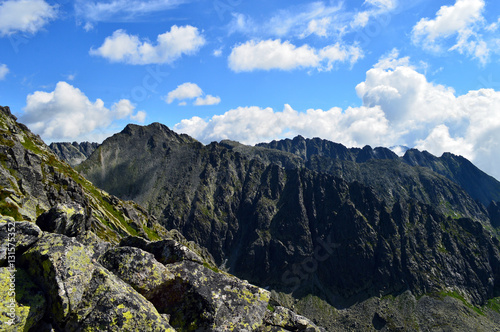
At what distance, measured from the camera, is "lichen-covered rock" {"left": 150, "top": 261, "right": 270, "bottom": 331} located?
14.8m

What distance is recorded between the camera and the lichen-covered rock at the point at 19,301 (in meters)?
11.1

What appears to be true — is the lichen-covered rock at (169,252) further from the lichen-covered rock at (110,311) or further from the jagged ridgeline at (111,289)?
the lichen-covered rock at (110,311)

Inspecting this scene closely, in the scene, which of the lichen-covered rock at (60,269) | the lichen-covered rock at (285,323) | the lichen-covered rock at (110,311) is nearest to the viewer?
the lichen-covered rock at (110,311)

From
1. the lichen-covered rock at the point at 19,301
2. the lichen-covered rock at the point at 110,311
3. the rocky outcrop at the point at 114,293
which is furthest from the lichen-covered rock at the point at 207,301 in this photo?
the lichen-covered rock at the point at 19,301

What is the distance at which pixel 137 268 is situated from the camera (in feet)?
52.4

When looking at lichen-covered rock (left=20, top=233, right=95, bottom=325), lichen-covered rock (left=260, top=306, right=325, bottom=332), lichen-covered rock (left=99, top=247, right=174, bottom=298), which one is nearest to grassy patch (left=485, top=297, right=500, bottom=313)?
lichen-covered rock (left=260, top=306, right=325, bottom=332)

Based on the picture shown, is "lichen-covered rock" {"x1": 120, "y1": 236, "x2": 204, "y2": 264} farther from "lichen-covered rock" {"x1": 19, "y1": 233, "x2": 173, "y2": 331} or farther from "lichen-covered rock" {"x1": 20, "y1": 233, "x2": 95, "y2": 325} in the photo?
"lichen-covered rock" {"x1": 20, "y1": 233, "x2": 95, "y2": 325}

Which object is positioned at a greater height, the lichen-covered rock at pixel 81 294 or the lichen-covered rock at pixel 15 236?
the lichen-covered rock at pixel 15 236

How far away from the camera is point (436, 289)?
646ft

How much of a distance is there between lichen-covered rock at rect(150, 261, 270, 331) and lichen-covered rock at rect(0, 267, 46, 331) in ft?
17.4

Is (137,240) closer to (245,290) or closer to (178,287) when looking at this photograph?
(178,287)

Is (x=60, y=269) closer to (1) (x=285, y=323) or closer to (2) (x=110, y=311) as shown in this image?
(2) (x=110, y=311)

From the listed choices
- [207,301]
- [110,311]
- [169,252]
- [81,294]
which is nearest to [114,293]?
[110,311]

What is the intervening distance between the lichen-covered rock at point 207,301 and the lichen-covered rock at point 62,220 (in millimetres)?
9783
